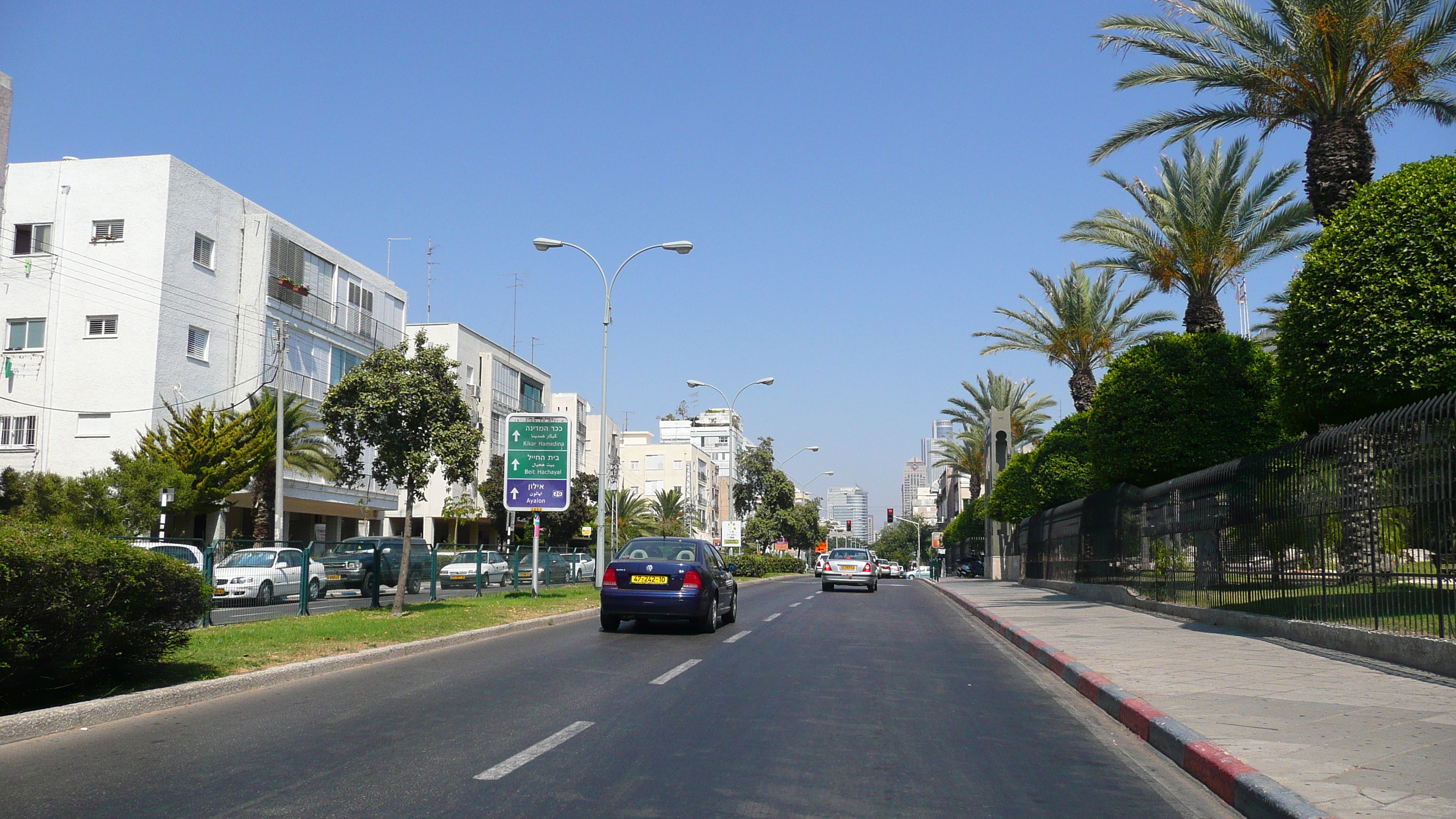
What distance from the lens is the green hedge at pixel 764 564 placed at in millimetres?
53031

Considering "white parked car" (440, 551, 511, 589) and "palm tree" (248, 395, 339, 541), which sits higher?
"palm tree" (248, 395, 339, 541)

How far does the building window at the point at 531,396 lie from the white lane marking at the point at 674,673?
54.2 m

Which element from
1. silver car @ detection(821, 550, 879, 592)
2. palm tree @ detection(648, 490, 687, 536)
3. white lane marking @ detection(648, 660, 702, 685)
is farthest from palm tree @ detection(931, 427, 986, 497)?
white lane marking @ detection(648, 660, 702, 685)

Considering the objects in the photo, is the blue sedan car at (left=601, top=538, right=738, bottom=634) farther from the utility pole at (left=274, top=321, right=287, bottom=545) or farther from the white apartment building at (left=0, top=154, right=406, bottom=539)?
the white apartment building at (left=0, top=154, right=406, bottom=539)

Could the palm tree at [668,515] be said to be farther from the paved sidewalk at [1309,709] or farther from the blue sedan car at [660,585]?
the paved sidewalk at [1309,709]

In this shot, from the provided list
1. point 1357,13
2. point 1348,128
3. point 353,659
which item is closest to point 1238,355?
point 1348,128

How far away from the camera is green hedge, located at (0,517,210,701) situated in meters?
6.70

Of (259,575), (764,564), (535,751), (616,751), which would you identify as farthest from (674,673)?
(764,564)

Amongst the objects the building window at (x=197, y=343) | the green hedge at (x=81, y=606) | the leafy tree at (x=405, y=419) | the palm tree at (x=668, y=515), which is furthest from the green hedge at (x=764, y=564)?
the green hedge at (x=81, y=606)

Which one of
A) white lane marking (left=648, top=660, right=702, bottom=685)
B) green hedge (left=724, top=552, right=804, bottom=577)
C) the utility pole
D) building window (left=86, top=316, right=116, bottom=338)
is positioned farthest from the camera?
green hedge (left=724, top=552, right=804, bottom=577)

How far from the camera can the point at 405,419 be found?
A: 59.0ft

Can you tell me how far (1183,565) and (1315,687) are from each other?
9.66 m

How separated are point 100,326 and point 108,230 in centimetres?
324

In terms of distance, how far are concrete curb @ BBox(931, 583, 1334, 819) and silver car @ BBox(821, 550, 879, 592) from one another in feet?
80.1
